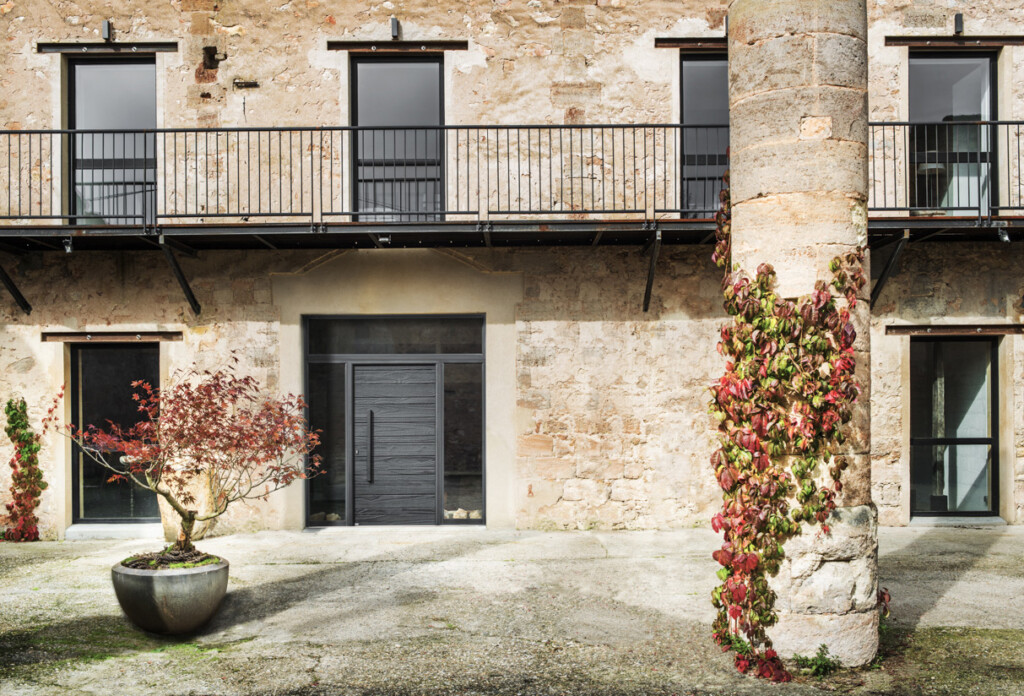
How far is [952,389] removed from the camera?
948 cm

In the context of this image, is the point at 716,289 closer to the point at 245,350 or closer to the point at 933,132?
the point at 933,132

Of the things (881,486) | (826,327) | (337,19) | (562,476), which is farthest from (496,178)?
(881,486)

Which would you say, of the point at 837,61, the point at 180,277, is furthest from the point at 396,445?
the point at 837,61

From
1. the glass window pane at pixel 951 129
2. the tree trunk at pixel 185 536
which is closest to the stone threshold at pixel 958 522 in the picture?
the glass window pane at pixel 951 129

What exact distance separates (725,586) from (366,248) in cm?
593

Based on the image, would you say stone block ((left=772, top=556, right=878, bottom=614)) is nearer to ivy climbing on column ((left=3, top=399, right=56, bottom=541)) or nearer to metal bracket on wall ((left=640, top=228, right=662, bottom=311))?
A: metal bracket on wall ((left=640, top=228, right=662, bottom=311))

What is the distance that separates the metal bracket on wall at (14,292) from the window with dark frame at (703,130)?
792cm

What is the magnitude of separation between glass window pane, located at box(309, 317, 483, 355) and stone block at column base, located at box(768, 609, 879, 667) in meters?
5.43

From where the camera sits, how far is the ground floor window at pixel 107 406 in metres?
9.38

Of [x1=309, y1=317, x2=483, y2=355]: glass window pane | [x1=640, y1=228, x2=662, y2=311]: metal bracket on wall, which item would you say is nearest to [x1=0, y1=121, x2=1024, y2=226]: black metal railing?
[x1=640, y1=228, x2=662, y2=311]: metal bracket on wall

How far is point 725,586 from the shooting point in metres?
4.87

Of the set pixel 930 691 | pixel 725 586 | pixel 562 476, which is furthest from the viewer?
pixel 562 476

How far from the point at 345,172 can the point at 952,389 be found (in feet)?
25.9

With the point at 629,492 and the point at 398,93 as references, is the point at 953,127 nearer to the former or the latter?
the point at 629,492
